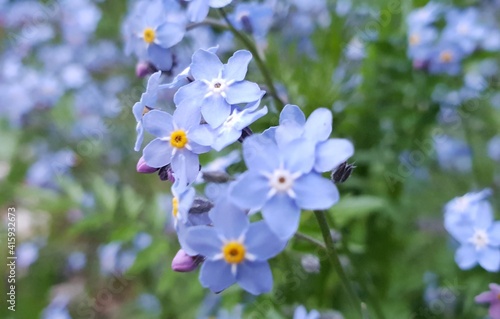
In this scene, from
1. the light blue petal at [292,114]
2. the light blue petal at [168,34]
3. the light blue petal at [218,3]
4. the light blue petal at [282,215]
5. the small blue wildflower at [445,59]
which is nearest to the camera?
the light blue petal at [282,215]

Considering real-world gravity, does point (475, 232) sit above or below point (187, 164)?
below

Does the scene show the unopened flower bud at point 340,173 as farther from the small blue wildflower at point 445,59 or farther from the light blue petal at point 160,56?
the small blue wildflower at point 445,59

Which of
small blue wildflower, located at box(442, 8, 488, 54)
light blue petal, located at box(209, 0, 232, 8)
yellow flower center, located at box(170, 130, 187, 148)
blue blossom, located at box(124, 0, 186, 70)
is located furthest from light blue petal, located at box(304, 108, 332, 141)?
small blue wildflower, located at box(442, 8, 488, 54)

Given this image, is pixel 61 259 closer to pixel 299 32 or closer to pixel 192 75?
pixel 299 32

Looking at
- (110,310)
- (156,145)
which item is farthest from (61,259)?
(156,145)

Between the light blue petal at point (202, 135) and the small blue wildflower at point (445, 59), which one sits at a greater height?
the light blue petal at point (202, 135)

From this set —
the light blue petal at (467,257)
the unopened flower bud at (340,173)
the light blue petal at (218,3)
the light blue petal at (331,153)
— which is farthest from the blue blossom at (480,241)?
the light blue petal at (218,3)

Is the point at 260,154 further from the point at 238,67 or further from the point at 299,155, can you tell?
the point at 238,67

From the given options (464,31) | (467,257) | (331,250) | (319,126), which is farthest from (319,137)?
(464,31)
